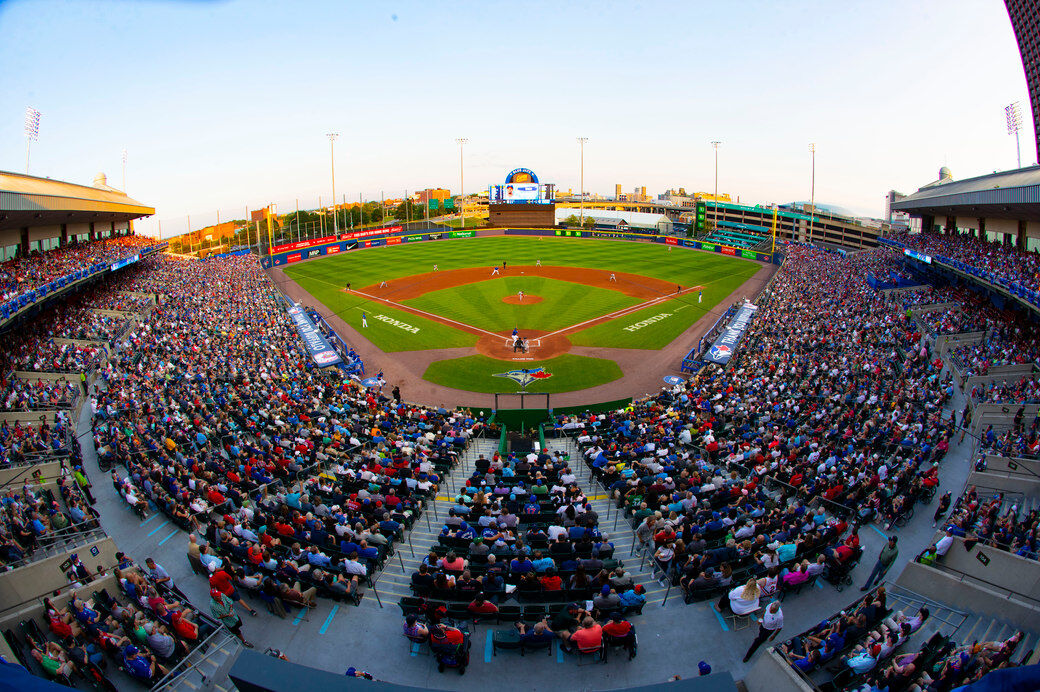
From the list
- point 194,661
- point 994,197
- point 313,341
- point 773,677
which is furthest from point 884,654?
point 313,341

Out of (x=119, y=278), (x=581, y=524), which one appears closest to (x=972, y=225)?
(x=581, y=524)

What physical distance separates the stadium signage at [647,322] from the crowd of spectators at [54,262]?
3332cm

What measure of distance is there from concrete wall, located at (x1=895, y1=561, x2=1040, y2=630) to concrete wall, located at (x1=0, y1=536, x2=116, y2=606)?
50.9ft

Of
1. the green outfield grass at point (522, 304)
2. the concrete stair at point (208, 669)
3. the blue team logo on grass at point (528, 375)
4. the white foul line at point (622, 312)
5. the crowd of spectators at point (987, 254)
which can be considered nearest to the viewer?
the concrete stair at point (208, 669)

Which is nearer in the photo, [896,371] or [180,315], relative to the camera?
[896,371]

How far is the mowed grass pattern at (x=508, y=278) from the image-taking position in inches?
1430

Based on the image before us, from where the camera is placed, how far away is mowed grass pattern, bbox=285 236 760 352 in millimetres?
36312

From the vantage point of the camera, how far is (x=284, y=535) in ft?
39.2

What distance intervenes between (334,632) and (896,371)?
23.0 m

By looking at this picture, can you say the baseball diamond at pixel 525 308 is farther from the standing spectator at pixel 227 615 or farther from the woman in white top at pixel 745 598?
the woman in white top at pixel 745 598

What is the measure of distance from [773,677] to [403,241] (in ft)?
270

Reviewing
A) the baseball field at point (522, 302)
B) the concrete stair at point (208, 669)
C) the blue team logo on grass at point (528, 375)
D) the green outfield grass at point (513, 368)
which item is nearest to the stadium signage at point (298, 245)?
the baseball field at point (522, 302)

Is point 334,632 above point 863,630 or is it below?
below

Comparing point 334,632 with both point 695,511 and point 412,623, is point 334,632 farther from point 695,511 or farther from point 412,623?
point 695,511
